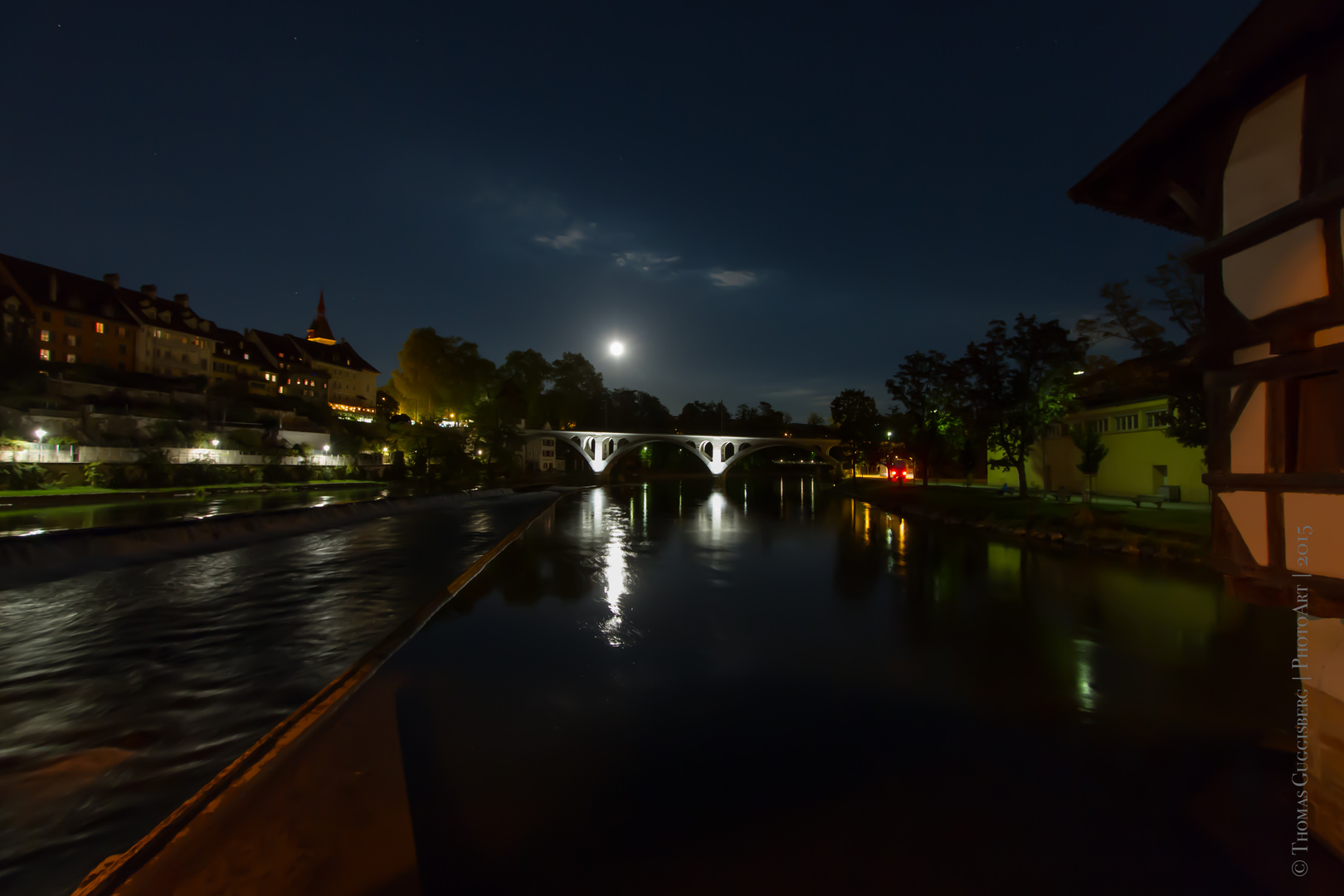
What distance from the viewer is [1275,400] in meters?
3.83

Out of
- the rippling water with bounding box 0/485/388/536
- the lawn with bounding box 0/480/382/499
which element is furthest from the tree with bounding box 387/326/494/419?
the rippling water with bounding box 0/485/388/536

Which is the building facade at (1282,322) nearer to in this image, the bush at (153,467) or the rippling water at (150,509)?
the rippling water at (150,509)

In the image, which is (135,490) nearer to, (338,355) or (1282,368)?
(1282,368)

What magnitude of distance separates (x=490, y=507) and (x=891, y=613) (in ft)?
94.0

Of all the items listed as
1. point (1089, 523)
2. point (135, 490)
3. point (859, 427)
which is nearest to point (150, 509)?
point (135, 490)

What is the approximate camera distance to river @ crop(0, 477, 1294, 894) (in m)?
3.82

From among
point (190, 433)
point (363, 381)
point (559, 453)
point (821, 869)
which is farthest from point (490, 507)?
point (363, 381)

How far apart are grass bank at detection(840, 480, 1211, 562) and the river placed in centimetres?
384

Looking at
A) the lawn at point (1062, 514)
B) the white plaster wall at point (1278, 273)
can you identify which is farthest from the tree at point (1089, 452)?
the white plaster wall at point (1278, 273)

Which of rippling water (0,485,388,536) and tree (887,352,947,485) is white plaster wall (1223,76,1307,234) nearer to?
rippling water (0,485,388,536)

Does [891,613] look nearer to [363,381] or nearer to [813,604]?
[813,604]

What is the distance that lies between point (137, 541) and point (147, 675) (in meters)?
12.4

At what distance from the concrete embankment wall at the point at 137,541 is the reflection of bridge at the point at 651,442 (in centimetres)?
5810

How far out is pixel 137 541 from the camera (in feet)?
51.3
